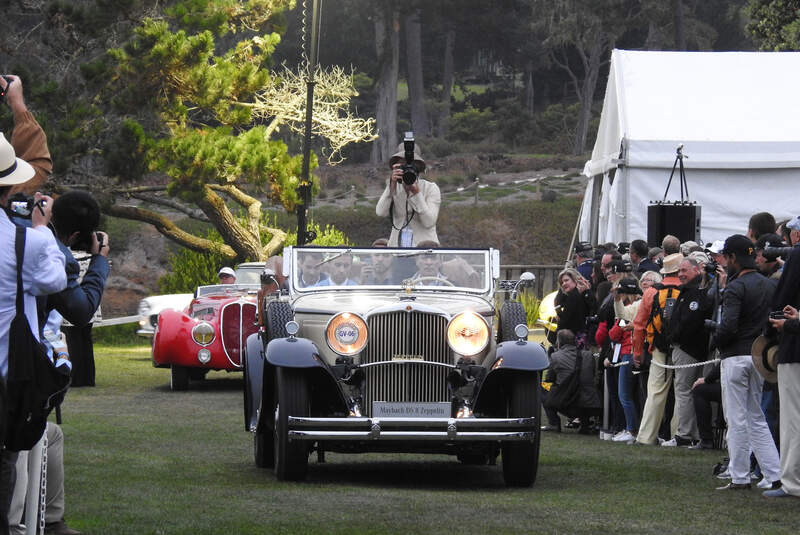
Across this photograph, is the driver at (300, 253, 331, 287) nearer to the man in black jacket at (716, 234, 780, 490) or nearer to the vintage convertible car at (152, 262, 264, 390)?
the man in black jacket at (716, 234, 780, 490)

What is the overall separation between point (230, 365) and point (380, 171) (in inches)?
1495

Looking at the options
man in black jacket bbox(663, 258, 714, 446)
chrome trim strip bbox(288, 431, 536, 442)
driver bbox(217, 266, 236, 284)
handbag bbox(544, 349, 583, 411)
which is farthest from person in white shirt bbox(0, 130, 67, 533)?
driver bbox(217, 266, 236, 284)

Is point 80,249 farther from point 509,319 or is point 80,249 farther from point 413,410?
point 509,319

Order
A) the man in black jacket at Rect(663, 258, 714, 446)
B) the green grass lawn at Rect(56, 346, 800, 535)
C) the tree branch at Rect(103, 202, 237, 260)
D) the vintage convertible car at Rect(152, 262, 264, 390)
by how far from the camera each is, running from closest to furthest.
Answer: the green grass lawn at Rect(56, 346, 800, 535) < the man in black jacket at Rect(663, 258, 714, 446) < the vintage convertible car at Rect(152, 262, 264, 390) < the tree branch at Rect(103, 202, 237, 260)

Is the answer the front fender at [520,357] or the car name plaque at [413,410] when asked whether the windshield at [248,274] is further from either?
the front fender at [520,357]

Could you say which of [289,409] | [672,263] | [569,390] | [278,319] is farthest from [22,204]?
[569,390]

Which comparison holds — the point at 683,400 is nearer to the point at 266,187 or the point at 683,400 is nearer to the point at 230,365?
the point at 230,365

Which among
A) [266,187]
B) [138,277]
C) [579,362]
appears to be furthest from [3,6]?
[579,362]

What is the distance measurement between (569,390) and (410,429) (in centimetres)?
511

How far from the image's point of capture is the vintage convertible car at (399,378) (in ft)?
33.9

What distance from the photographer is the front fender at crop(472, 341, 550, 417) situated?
34.0ft

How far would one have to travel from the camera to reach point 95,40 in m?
31.0

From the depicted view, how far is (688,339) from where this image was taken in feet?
42.9

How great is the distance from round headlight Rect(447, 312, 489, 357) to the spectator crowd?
1772 millimetres
